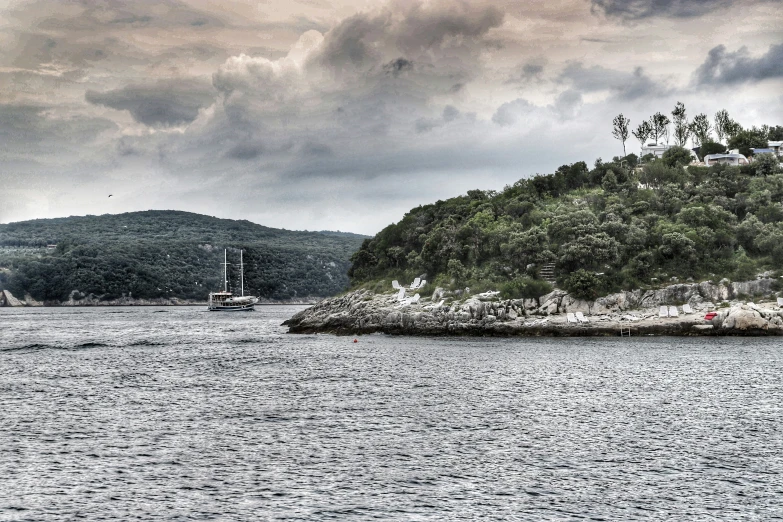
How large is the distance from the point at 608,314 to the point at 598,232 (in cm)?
1501

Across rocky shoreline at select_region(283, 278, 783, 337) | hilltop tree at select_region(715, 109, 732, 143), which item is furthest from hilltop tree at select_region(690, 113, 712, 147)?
rocky shoreline at select_region(283, 278, 783, 337)

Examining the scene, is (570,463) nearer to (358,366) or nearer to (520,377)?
(520,377)

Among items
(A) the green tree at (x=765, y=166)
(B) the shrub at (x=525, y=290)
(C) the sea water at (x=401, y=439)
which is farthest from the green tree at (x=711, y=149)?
(C) the sea water at (x=401, y=439)

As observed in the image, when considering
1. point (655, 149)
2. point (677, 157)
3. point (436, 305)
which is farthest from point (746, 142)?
point (436, 305)

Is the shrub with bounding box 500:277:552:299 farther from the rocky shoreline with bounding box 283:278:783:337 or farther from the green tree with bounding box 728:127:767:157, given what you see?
Result: the green tree with bounding box 728:127:767:157

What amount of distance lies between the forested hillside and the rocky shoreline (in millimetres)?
1881

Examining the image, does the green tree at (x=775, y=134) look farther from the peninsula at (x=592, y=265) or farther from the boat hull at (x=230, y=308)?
the boat hull at (x=230, y=308)

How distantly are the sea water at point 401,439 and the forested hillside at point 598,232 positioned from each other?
27127 mm

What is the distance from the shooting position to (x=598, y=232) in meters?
93.6

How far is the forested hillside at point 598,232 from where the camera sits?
282 feet

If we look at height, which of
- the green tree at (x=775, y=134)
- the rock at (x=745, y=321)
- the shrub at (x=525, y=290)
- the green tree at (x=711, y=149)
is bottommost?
the rock at (x=745, y=321)

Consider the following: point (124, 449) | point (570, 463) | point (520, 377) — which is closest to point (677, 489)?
point (570, 463)

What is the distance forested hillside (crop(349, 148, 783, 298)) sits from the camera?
8606cm

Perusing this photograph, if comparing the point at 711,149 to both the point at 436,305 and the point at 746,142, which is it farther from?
the point at 436,305
